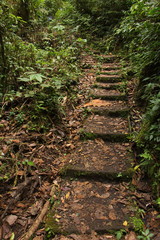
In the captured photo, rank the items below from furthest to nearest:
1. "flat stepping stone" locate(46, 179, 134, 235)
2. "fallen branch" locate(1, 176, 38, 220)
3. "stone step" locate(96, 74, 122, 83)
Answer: "stone step" locate(96, 74, 122, 83) → "fallen branch" locate(1, 176, 38, 220) → "flat stepping stone" locate(46, 179, 134, 235)

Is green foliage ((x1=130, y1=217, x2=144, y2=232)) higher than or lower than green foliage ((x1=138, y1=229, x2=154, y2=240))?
lower

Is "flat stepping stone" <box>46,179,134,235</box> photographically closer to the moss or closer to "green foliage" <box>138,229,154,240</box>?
the moss

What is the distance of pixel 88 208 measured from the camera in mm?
2158

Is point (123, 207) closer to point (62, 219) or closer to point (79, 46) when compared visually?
point (62, 219)

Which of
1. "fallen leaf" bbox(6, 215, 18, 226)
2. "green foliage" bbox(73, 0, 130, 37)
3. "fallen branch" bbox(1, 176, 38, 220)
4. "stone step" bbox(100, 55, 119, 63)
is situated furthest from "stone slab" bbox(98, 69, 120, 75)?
"fallen leaf" bbox(6, 215, 18, 226)

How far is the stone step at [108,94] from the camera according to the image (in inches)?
170

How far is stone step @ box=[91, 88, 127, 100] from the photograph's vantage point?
4.32 m

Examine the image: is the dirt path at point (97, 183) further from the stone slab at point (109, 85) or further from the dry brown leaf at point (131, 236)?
the stone slab at point (109, 85)

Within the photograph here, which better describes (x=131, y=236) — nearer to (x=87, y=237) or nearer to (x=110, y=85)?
(x=87, y=237)

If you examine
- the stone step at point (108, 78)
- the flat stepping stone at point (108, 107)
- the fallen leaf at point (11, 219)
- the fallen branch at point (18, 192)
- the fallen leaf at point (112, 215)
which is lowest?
the fallen leaf at point (112, 215)

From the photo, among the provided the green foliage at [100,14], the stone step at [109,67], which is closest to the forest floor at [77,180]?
the stone step at [109,67]

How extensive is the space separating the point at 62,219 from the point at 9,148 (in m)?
1.39

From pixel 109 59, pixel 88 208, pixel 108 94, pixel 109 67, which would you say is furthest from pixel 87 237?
pixel 109 59

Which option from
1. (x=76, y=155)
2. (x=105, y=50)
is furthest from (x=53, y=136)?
(x=105, y=50)
